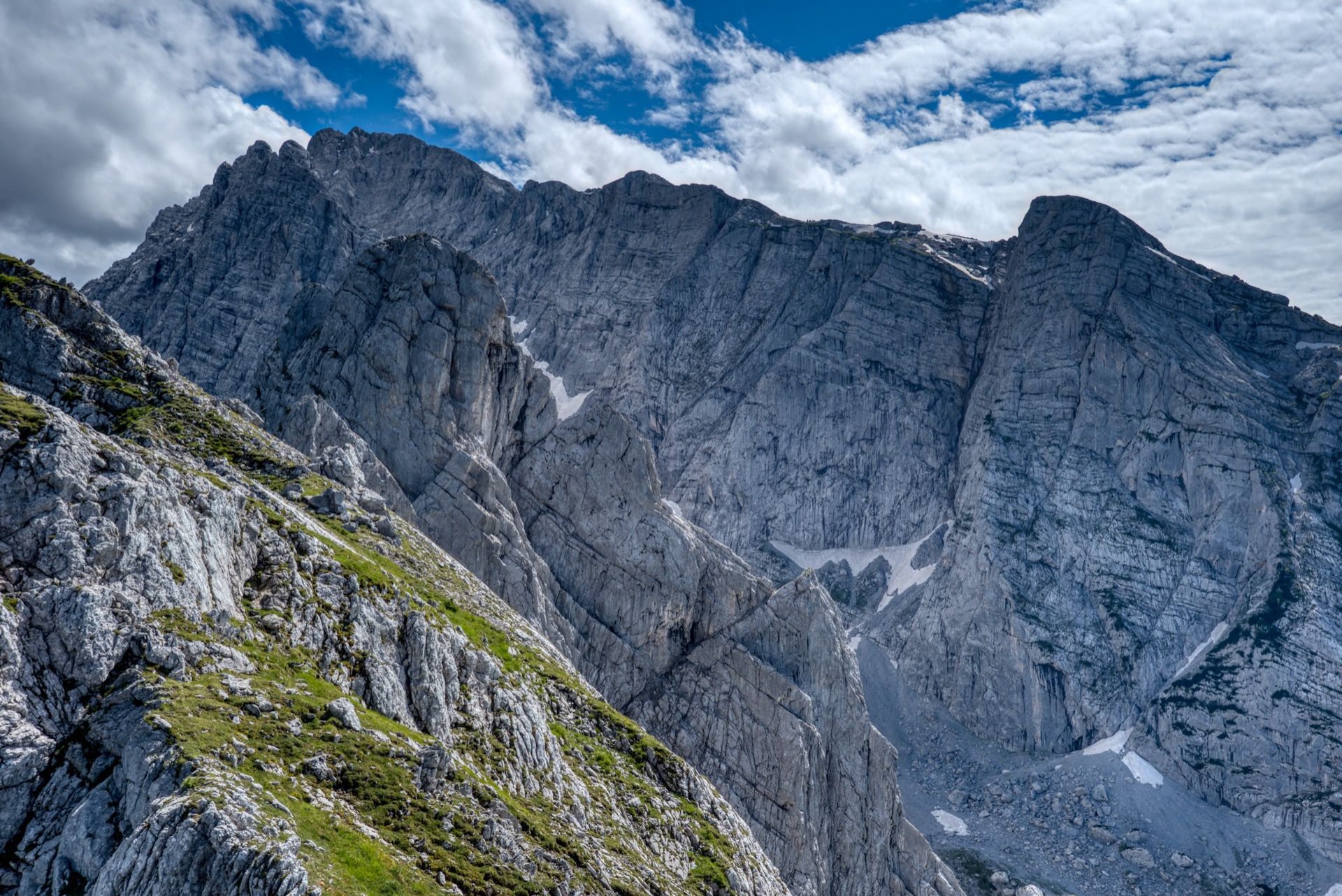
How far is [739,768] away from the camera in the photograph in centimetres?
7900

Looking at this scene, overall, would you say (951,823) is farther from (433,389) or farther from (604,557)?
(433,389)

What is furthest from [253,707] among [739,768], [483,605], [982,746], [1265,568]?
[1265,568]

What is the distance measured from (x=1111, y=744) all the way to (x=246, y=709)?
151 meters

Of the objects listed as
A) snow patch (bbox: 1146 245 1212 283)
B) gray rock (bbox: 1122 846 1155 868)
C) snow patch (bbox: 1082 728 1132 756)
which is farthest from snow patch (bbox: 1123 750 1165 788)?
snow patch (bbox: 1146 245 1212 283)

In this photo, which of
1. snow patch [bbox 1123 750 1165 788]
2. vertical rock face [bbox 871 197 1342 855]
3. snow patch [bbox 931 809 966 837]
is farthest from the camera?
vertical rock face [bbox 871 197 1342 855]

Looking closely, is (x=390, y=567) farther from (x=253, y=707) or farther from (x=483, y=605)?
(x=253, y=707)

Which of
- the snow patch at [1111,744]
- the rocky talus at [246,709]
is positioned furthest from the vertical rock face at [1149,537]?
the rocky talus at [246,709]

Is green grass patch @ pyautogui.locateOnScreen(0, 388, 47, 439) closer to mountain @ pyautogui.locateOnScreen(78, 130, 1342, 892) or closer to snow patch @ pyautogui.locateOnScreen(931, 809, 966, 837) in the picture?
mountain @ pyautogui.locateOnScreen(78, 130, 1342, 892)

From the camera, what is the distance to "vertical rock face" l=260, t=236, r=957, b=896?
78.9 m

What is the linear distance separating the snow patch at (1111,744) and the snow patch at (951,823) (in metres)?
28.4

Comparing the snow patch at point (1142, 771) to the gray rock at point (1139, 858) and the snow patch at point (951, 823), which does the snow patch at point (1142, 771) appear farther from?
the snow patch at point (951, 823)

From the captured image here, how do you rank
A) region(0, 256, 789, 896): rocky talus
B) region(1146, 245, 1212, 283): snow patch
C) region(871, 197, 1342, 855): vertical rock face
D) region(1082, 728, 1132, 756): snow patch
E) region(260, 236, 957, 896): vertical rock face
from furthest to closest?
region(1146, 245, 1212, 283): snow patch
region(1082, 728, 1132, 756): snow patch
region(871, 197, 1342, 855): vertical rock face
region(260, 236, 957, 896): vertical rock face
region(0, 256, 789, 896): rocky talus

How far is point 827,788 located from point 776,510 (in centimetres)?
11643

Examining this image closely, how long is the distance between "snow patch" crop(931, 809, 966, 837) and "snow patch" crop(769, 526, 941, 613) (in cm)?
6186
